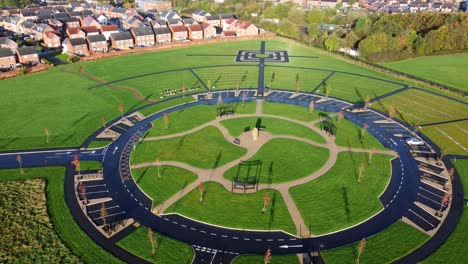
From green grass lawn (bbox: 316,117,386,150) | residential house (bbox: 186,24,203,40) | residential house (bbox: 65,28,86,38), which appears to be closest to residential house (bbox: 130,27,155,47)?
residential house (bbox: 186,24,203,40)

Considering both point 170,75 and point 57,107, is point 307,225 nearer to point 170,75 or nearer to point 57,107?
point 57,107

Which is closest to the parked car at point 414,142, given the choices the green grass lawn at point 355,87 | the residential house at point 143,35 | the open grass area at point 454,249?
the open grass area at point 454,249

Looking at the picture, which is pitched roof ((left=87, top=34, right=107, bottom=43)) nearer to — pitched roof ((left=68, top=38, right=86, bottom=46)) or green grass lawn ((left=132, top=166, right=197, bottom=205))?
pitched roof ((left=68, top=38, right=86, bottom=46))

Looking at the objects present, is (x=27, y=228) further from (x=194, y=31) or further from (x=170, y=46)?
(x=194, y=31)

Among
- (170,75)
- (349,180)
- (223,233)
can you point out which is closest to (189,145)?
(223,233)

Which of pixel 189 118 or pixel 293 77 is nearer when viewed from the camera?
pixel 189 118

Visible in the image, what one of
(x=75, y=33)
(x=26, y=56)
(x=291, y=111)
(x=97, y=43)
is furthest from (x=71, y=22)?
(x=291, y=111)

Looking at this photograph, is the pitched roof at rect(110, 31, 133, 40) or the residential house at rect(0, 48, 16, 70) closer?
the residential house at rect(0, 48, 16, 70)
